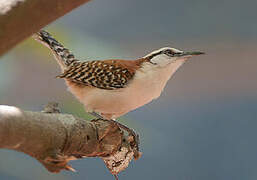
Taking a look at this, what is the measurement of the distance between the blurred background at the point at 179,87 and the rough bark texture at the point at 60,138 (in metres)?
1.76

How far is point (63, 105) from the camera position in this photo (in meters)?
2.71

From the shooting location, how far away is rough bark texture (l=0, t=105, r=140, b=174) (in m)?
0.79

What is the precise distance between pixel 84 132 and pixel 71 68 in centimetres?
54

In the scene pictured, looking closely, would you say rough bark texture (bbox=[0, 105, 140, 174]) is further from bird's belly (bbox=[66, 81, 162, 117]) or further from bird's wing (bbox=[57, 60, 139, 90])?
bird's wing (bbox=[57, 60, 139, 90])

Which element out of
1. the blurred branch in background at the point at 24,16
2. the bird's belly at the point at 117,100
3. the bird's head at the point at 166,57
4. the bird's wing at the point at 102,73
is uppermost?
the blurred branch in background at the point at 24,16

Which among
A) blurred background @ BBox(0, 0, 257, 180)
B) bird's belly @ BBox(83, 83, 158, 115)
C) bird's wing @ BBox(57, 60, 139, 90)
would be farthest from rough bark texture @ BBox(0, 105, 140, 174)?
blurred background @ BBox(0, 0, 257, 180)

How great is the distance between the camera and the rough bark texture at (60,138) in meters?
0.79

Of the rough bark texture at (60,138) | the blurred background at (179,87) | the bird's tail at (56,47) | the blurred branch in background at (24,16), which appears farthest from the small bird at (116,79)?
the blurred background at (179,87)

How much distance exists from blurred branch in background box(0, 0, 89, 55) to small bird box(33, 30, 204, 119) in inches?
33.0

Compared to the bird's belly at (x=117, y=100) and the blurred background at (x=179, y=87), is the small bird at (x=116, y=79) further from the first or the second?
the blurred background at (x=179, y=87)

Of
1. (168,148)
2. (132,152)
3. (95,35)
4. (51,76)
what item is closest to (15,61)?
(51,76)

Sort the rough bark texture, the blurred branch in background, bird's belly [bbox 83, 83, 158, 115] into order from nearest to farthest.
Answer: the blurred branch in background, the rough bark texture, bird's belly [bbox 83, 83, 158, 115]

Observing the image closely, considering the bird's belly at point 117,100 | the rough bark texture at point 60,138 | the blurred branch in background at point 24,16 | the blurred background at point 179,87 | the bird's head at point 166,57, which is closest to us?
the blurred branch in background at point 24,16

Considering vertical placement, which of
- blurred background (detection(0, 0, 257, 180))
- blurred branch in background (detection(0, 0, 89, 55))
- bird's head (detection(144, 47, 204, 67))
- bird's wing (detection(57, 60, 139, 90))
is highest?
blurred branch in background (detection(0, 0, 89, 55))
